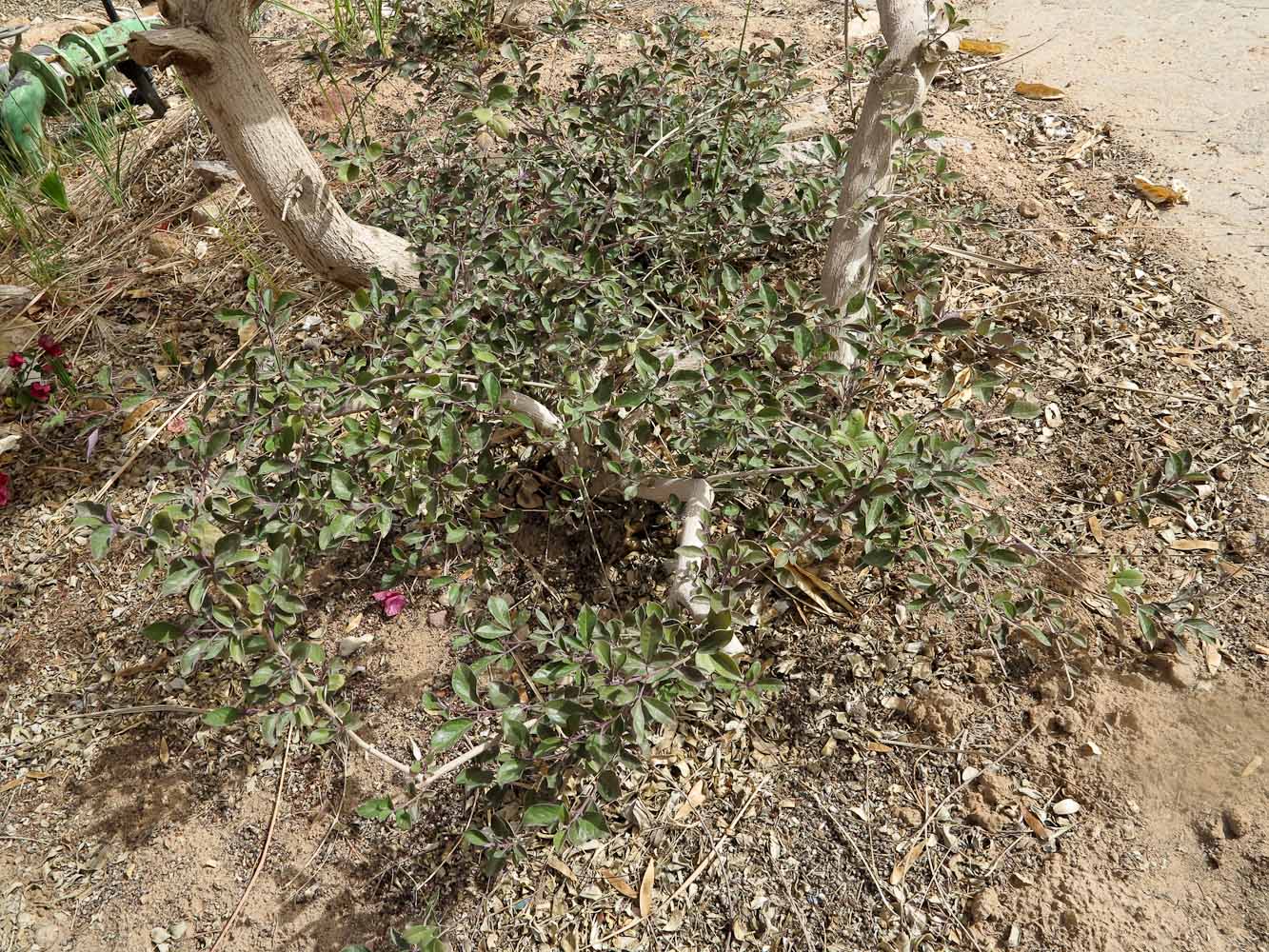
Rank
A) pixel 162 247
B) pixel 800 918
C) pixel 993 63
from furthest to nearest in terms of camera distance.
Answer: pixel 993 63 < pixel 162 247 < pixel 800 918

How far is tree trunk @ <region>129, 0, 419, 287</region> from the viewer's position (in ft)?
7.18

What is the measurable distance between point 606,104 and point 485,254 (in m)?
0.76

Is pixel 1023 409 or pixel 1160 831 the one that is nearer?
pixel 1160 831

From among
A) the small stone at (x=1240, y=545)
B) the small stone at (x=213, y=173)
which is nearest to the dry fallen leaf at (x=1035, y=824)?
the small stone at (x=1240, y=545)

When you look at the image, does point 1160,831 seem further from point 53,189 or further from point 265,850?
point 53,189

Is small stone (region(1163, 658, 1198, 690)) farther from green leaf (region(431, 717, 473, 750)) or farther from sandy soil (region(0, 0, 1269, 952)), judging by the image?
green leaf (region(431, 717, 473, 750))

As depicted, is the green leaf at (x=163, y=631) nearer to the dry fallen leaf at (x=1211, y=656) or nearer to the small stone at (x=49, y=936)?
the small stone at (x=49, y=936)

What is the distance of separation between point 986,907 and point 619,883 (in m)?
0.77

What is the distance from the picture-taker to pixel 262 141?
2.43 metres

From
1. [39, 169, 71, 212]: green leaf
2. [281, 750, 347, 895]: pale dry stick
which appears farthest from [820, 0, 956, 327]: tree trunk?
[39, 169, 71, 212]: green leaf

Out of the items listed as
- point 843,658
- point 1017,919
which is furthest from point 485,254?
point 1017,919

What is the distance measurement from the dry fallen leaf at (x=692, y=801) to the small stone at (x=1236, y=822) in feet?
3.53

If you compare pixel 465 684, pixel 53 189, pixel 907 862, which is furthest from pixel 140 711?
pixel 53 189

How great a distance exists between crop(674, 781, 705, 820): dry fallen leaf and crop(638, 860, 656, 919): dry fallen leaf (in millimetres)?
118
